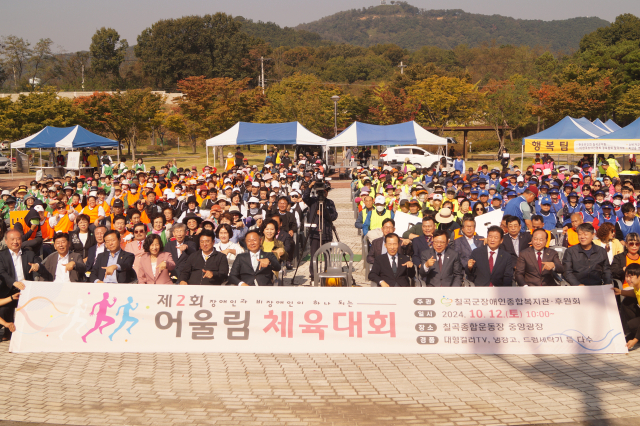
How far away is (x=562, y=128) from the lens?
80.0ft

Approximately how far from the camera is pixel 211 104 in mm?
38625

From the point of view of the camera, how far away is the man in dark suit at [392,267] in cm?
728

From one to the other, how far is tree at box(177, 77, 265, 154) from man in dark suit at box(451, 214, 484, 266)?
3153cm

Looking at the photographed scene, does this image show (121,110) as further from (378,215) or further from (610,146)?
(378,215)

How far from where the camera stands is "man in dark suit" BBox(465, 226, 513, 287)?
712 centimetres

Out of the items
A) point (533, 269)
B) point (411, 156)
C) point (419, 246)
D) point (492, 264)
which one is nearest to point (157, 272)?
point (419, 246)

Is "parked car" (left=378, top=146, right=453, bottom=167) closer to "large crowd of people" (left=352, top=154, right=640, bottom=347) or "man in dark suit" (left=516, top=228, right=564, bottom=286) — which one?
"large crowd of people" (left=352, top=154, right=640, bottom=347)

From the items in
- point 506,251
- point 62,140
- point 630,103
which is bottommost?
point 506,251

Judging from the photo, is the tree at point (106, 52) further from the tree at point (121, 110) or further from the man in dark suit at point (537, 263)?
the man in dark suit at point (537, 263)

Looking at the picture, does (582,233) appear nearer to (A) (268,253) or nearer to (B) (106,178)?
(A) (268,253)

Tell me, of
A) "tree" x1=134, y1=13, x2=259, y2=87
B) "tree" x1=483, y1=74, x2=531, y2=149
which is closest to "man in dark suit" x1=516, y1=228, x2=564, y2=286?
"tree" x1=483, y1=74, x2=531, y2=149

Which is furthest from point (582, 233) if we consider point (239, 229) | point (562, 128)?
point (562, 128)

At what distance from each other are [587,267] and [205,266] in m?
5.12

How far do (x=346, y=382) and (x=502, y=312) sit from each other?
2.13 metres
